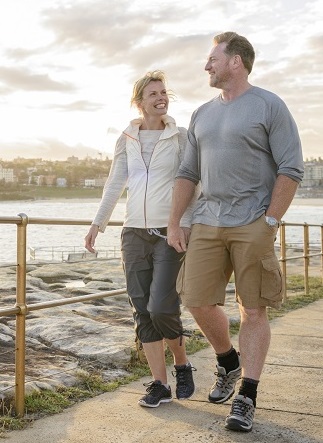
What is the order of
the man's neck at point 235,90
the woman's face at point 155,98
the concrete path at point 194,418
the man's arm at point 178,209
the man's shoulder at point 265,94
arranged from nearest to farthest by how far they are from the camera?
1. the concrete path at point 194,418
2. the man's shoulder at point 265,94
3. the man's neck at point 235,90
4. the man's arm at point 178,209
5. the woman's face at point 155,98

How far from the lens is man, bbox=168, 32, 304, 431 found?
311 centimetres

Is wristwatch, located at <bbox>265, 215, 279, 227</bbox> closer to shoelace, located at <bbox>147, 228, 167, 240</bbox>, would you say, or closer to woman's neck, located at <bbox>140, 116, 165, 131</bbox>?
shoelace, located at <bbox>147, 228, 167, 240</bbox>

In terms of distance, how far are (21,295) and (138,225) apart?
0.64 meters

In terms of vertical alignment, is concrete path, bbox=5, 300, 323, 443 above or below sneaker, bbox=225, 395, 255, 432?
below

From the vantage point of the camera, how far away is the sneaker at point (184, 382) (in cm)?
361

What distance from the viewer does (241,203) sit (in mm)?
3168

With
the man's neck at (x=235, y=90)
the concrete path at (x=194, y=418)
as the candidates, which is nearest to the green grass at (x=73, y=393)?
the concrete path at (x=194, y=418)

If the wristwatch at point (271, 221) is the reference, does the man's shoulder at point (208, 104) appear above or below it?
above

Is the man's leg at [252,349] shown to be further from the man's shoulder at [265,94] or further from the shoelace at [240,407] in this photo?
the man's shoulder at [265,94]

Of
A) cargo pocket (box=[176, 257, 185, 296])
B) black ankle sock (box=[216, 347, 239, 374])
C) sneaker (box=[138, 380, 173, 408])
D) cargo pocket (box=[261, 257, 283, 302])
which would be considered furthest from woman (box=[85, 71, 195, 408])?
cargo pocket (box=[261, 257, 283, 302])

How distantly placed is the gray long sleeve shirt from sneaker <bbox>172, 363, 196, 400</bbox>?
843 mm

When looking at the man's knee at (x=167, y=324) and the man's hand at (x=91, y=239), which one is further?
the man's hand at (x=91, y=239)

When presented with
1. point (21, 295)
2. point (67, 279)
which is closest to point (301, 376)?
point (21, 295)

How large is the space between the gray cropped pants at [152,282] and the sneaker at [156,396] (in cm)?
22
